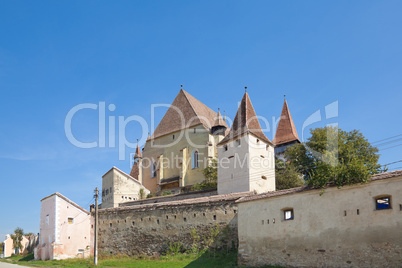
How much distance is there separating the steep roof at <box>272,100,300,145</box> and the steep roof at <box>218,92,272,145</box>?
16.5m

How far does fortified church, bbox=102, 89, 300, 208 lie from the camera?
2997 centimetres

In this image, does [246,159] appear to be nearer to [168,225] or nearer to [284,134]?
[168,225]

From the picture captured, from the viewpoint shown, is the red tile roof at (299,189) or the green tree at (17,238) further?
the green tree at (17,238)

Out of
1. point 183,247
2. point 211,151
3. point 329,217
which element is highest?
point 211,151

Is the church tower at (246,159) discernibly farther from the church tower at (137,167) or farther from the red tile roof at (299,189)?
the church tower at (137,167)

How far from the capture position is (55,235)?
98.8ft

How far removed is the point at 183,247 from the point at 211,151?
19.3 m

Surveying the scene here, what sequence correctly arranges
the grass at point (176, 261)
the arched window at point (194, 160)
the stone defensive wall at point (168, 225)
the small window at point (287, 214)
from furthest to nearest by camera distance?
the arched window at point (194, 160)
the stone defensive wall at point (168, 225)
the grass at point (176, 261)
the small window at point (287, 214)

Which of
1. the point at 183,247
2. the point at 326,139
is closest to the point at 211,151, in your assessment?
the point at 326,139

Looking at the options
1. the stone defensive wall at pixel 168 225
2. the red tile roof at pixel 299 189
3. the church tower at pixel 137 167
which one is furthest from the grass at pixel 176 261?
the church tower at pixel 137 167

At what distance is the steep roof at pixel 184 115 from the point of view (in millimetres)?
46594

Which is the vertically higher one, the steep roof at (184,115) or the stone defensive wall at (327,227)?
the steep roof at (184,115)

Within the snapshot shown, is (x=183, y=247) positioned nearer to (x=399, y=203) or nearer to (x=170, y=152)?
(x=399, y=203)

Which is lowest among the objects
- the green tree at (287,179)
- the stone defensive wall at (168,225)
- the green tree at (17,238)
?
the green tree at (17,238)
